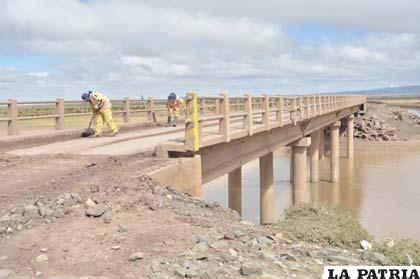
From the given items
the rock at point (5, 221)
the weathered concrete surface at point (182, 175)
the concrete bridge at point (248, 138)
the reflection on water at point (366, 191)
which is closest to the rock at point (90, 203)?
the rock at point (5, 221)

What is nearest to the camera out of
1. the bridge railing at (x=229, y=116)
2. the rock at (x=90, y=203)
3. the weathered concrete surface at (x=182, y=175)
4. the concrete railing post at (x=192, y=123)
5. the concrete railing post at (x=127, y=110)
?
the rock at (x=90, y=203)

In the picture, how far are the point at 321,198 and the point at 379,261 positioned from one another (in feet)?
74.8

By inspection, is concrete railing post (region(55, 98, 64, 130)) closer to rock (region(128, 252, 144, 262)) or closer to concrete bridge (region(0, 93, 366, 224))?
concrete bridge (region(0, 93, 366, 224))

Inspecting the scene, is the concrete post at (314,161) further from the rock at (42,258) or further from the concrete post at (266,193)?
the rock at (42,258)

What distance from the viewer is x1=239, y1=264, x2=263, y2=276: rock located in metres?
5.21

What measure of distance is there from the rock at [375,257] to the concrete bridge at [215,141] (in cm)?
357

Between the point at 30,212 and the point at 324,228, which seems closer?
the point at 30,212

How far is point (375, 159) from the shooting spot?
147 feet

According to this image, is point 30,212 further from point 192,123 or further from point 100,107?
point 100,107

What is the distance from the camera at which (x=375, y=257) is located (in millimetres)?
6199

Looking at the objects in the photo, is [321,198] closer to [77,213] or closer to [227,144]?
[227,144]

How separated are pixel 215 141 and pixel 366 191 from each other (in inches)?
815

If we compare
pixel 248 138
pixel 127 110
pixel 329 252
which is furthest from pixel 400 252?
pixel 127 110

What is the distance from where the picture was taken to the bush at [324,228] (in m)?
6.73
